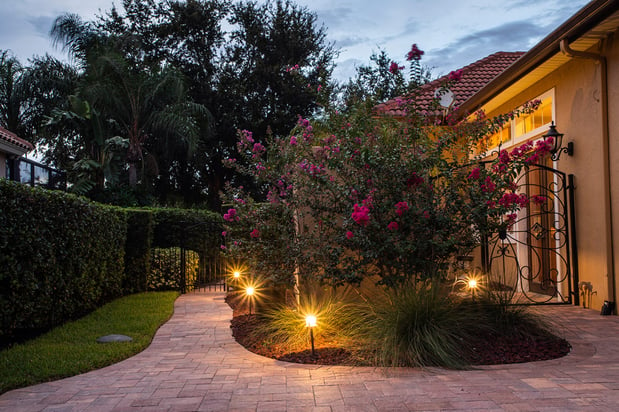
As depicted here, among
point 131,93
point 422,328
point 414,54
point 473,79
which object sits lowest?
point 422,328

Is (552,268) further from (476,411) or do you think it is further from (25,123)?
(25,123)

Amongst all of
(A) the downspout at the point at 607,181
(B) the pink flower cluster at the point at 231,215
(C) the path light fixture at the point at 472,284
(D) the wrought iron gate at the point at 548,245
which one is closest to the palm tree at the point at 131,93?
(B) the pink flower cluster at the point at 231,215

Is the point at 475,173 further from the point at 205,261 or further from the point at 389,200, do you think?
the point at 205,261

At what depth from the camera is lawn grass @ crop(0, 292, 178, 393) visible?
4684 millimetres

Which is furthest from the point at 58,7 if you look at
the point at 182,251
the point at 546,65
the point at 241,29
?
the point at 546,65

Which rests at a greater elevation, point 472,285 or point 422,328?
point 472,285

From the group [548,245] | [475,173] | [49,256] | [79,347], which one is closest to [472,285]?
[475,173]

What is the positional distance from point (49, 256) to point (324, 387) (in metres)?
4.42

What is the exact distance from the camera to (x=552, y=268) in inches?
330

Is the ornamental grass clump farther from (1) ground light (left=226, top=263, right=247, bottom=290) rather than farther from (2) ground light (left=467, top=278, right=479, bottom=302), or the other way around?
(1) ground light (left=226, top=263, right=247, bottom=290)

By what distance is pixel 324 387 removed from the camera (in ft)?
13.3

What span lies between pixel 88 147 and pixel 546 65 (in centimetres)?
1981

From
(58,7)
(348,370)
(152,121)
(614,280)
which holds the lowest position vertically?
(348,370)

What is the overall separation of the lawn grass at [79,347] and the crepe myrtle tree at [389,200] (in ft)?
6.49
